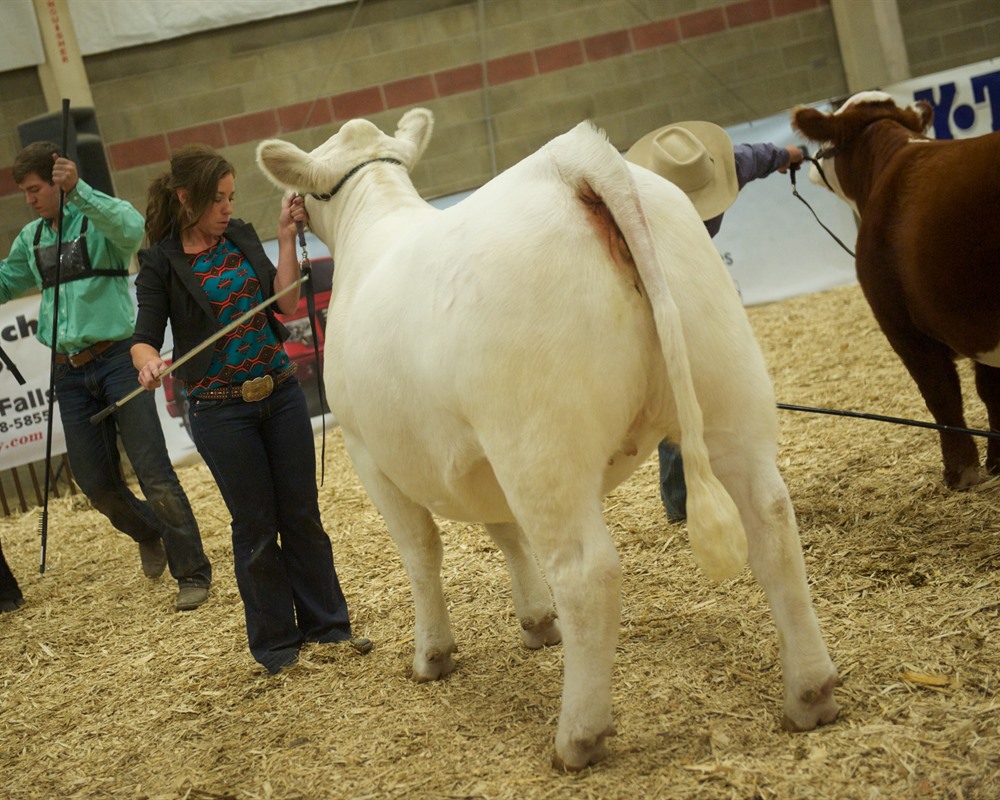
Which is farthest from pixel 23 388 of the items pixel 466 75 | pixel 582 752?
pixel 582 752

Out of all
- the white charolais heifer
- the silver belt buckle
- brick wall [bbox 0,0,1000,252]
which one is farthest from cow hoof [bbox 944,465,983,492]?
brick wall [bbox 0,0,1000,252]

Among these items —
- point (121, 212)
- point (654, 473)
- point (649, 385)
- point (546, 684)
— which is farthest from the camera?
point (654, 473)

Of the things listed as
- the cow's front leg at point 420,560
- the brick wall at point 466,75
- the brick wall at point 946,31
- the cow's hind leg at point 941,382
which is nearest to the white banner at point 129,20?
the brick wall at point 466,75

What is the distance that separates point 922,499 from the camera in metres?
3.83

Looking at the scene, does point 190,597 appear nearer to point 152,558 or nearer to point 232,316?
point 152,558

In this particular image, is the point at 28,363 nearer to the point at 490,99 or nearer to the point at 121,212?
the point at 121,212

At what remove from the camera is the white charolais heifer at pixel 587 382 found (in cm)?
212

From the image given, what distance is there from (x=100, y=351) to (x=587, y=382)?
10.1 ft

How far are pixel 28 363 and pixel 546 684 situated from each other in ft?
16.0

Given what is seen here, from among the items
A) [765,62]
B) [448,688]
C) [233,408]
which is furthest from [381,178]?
[765,62]

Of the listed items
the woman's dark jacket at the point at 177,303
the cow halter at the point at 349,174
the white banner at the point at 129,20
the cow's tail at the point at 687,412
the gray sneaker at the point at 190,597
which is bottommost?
the gray sneaker at the point at 190,597

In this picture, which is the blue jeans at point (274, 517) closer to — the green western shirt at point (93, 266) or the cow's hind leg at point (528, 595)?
the cow's hind leg at point (528, 595)

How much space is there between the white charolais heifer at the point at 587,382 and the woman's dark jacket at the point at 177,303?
104 centimetres

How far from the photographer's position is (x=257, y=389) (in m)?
3.40
